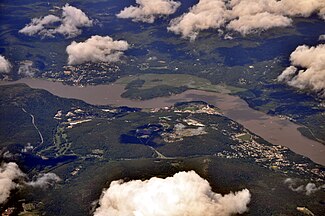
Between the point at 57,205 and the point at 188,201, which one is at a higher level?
the point at 188,201

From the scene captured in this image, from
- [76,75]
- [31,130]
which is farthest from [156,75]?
[31,130]

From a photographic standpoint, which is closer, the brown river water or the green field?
the brown river water

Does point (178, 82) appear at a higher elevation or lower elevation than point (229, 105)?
higher

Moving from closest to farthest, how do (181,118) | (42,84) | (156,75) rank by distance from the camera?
1. (181,118)
2. (42,84)
3. (156,75)

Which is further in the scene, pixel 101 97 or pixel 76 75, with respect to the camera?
pixel 76 75

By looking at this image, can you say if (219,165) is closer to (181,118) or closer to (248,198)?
(248,198)

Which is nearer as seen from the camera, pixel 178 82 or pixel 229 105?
pixel 229 105

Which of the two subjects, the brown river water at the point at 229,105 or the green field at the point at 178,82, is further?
the green field at the point at 178,82

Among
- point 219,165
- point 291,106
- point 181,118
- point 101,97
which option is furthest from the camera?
point 101,97
